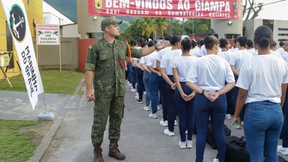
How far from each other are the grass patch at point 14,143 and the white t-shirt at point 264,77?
356 cm

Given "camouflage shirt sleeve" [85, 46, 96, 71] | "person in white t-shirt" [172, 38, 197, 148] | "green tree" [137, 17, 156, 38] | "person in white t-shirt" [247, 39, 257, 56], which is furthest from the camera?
"green tree" [137, 17, 156, 38]

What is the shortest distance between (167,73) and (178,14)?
1105 cm

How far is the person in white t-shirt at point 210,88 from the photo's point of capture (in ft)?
12.6

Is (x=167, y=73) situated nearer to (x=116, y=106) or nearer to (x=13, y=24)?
(x=116, y=106)

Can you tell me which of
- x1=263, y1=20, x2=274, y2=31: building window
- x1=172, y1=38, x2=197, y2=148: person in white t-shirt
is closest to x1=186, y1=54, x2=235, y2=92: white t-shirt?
x1=172, y1=38, x2=197, y2=148: person in white t-shirt

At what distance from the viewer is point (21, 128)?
6.04 meters

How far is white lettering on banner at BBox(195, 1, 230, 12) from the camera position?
1620 centimetres

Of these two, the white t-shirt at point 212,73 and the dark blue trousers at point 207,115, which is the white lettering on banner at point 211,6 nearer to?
the white t-shirt at point 212,73

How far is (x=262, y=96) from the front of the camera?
3068 millimetres

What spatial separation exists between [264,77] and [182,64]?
2.04 metres

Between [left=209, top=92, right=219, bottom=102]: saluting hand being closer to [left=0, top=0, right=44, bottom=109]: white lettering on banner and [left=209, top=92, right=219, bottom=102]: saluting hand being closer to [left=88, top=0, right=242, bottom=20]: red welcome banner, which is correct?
[left=0, top=0, right=44, bottom=109]: white lettering on banner

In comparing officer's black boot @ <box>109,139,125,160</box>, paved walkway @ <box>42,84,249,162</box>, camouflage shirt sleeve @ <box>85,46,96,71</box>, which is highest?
camouflage shirt sleeve @ <box>85,46,96,71</box>

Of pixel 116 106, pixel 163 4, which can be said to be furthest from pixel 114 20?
pixel 163 4

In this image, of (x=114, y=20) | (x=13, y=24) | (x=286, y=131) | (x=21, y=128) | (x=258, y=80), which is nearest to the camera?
(x=258, y=80)
